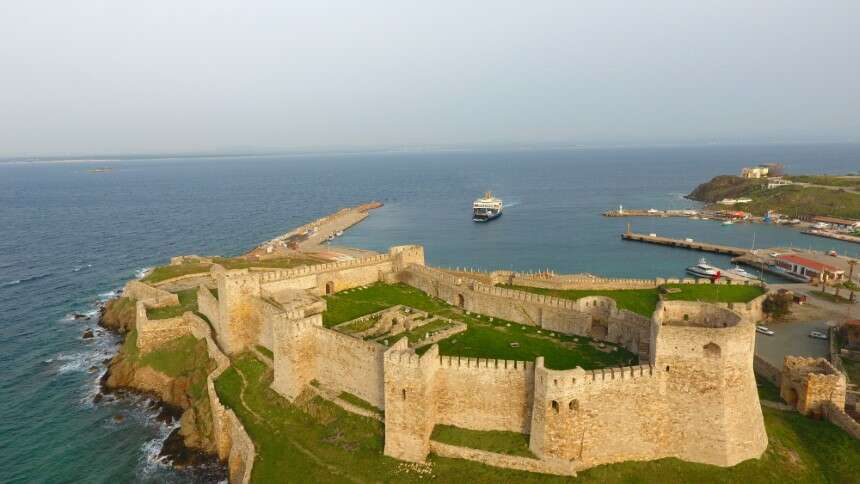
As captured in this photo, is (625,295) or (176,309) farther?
(176,309)

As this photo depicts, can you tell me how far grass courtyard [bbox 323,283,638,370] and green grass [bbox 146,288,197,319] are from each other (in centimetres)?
1437

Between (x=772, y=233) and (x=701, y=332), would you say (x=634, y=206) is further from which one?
(x=701, y=332)

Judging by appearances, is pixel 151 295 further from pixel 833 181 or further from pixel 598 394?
pixel 833 181

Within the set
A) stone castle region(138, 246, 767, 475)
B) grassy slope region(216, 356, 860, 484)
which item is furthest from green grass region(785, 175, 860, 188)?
stone castle region(138, 246, 767, 475)

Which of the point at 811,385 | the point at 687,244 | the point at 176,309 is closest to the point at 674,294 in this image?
the point at 811,385

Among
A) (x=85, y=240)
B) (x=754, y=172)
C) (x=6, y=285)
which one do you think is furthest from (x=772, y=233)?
(x=85, y=240)

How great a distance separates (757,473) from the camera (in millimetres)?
21969

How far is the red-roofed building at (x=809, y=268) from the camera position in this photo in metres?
57.4

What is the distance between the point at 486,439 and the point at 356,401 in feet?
25.7

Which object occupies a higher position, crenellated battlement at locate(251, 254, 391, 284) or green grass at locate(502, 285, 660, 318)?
crenellated battlement at locate(251, 254, 391, 284)

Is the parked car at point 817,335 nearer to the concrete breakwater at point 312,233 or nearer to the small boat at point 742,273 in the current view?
the small boat at point 742,273

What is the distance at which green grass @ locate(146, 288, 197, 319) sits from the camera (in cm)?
4631

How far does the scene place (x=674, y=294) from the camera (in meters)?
42.6

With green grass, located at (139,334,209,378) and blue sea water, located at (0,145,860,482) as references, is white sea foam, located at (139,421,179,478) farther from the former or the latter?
green grass, located at (139,334,209,378)
